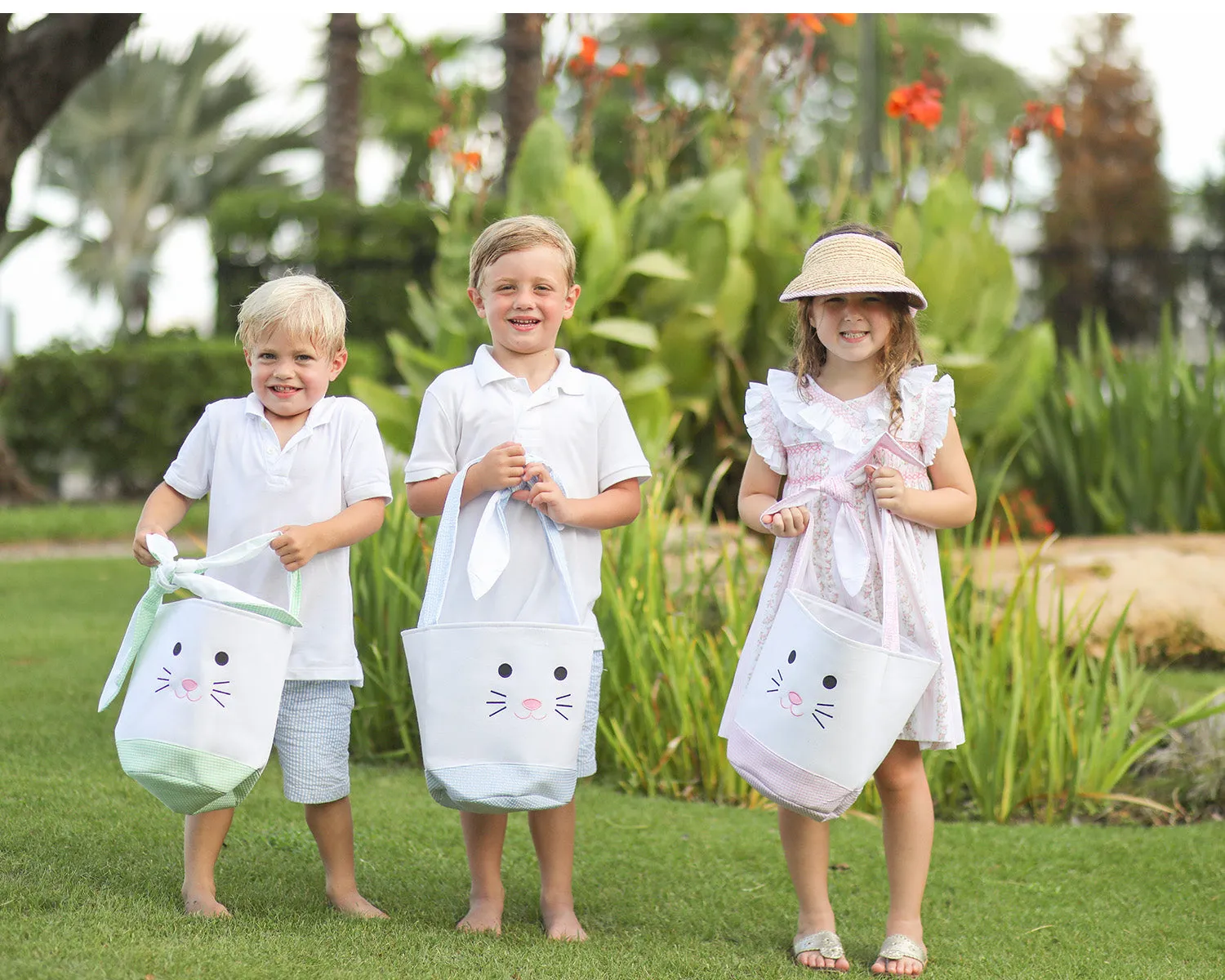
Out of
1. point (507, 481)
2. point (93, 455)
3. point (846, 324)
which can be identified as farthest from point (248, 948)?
point (93, 455)

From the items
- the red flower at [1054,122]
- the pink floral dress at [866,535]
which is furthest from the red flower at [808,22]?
the pink floral dress at [866,535]

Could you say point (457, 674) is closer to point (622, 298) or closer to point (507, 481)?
point (507, 481)

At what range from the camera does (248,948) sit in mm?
2375

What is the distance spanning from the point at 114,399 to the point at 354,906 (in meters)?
10.1

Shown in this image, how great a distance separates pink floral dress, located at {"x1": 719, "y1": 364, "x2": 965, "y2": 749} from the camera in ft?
8.46

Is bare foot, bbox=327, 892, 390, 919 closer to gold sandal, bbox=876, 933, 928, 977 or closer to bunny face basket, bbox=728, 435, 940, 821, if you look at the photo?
bunny face basket, bbox=728, 435, 940, 821

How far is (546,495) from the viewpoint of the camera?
2.52 metres

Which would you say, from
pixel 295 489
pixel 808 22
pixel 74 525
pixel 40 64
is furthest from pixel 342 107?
pixel 295 489

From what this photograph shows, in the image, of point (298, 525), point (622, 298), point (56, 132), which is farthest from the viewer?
point (56, 132)

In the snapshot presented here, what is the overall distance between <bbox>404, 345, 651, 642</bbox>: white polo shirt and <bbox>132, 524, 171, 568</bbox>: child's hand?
496mm

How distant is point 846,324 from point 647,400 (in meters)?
3.10

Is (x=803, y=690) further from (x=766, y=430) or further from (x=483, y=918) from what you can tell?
(x=483, y=918)

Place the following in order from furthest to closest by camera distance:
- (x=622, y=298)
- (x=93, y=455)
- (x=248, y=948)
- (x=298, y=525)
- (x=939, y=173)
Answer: (x=93, y=455)
(x=939, y=173)
(x=622, y=298)
(x=298, y=525)
(x=248, y=948)

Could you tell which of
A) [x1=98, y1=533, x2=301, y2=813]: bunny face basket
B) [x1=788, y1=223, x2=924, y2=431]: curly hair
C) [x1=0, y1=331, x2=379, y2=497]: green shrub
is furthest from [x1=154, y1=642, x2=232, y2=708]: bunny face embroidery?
[x1=0, y1=331, x2=379, y2=497]: green shrub
